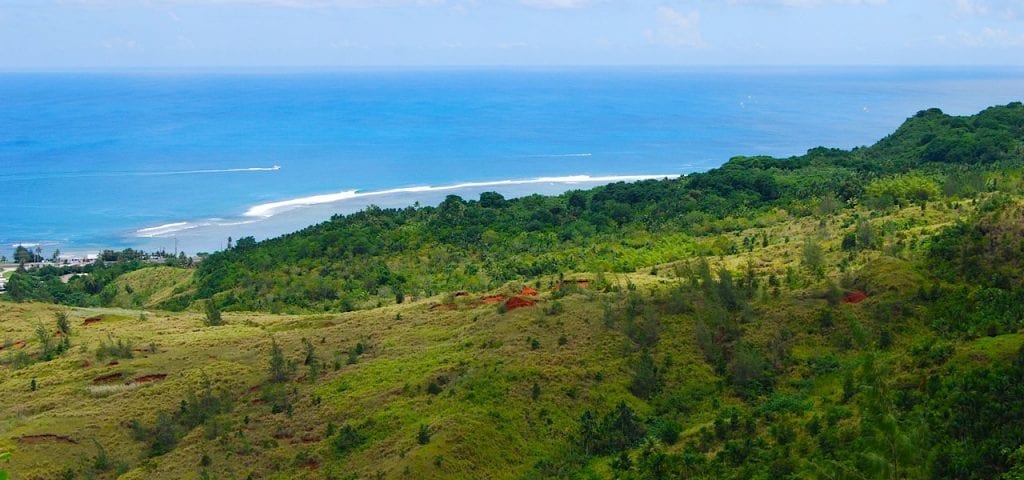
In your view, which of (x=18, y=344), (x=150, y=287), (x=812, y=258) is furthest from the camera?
(x=150, y=287)

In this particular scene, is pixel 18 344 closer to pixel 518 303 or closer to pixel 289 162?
pixel 518 303

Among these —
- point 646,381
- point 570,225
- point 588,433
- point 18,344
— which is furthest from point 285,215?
point 588,433

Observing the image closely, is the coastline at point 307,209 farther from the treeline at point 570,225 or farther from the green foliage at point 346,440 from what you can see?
the green foliage at point 346,440

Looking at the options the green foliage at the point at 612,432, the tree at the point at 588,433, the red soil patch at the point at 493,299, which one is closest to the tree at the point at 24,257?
the red soil patch at the point at 493,299

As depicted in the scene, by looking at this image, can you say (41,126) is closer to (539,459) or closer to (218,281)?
(218,281)

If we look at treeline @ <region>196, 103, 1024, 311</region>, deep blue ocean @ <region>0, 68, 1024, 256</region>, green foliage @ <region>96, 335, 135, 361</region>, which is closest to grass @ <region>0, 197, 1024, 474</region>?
green foliage @ <region>96, 335, 135, 361</region>

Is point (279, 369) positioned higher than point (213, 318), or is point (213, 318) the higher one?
point (279, 369)

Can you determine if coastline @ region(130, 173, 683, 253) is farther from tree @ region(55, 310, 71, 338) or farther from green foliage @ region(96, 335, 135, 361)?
green foliage @ region(96, 335, 135, 361)

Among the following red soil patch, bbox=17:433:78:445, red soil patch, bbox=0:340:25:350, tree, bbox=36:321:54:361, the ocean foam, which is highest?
tree, bbox=36:321:54:361
